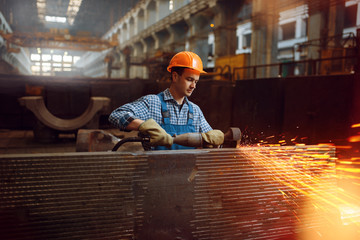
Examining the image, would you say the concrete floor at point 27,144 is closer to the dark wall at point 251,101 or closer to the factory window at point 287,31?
the dark wall at point 251,101

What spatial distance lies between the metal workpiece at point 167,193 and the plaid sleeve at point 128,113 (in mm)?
628

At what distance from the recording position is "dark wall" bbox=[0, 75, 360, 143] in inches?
210

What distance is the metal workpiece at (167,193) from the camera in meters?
1.66

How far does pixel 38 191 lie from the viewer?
166 cm

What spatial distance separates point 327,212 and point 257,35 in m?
17.3

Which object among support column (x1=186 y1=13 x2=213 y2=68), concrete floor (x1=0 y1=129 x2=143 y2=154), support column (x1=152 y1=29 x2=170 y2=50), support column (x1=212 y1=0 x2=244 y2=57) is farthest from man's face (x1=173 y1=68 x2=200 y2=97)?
support column (x1=152 y1=29 x2=170 y2=50)

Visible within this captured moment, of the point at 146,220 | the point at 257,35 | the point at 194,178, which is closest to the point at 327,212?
the point at 194,178

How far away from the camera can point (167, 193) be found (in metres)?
1.94

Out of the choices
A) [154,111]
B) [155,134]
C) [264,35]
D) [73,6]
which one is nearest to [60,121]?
[73,6]

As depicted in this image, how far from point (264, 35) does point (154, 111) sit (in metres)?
17.0

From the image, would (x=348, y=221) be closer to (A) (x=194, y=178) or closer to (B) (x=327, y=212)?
(B) (x=327, y=212)

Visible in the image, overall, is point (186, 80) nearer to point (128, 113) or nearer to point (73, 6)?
point (128, 113)

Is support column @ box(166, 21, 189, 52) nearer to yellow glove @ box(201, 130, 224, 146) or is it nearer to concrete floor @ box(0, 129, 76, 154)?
concrete floor @ box(0, 129, 76, 154)

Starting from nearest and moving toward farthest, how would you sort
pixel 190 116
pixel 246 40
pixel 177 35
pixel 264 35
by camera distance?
pixel 190 116 < pixel 264 35 < pixel 177 35 < pixel 246 40
